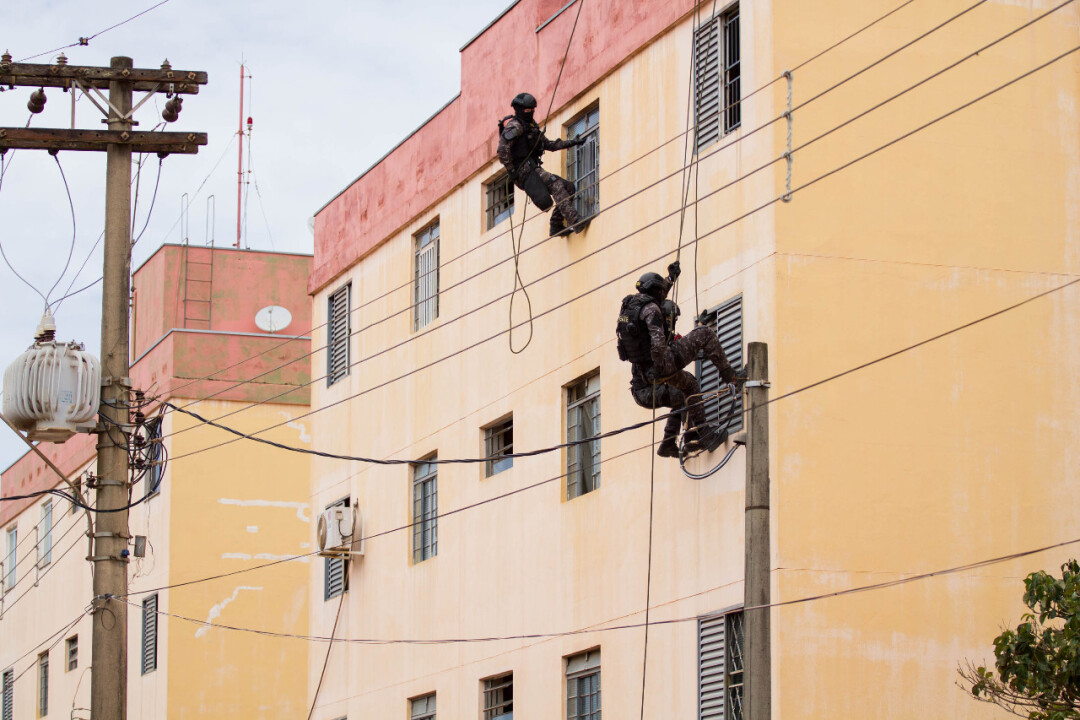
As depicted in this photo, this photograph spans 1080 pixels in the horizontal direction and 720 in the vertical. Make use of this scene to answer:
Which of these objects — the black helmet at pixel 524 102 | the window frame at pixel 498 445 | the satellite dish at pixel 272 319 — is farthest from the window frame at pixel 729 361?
the satellite dish at pixel 272 319

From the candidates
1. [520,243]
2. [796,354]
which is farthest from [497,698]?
[796,354]

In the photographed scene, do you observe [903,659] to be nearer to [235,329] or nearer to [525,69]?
[525,69]

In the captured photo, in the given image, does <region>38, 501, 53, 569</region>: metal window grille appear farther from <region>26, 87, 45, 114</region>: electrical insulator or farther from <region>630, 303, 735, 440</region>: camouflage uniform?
<region>630, 303, 735, 440</region>: camouflage uniform

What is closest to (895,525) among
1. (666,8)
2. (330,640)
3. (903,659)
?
(903,659)

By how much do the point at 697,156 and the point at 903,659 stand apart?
17.8 ft

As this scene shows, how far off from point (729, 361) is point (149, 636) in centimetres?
1955

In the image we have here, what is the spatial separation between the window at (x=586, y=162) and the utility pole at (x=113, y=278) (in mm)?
4280

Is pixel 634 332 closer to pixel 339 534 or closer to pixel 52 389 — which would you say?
pixel 52 389

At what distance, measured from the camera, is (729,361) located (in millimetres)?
17859

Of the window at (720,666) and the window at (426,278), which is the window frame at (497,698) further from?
the window at (426,278)

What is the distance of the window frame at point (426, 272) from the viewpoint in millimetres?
24828

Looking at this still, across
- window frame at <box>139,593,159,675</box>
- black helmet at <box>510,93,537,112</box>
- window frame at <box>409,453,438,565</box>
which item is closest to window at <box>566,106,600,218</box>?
black helmet at <box>510,93,537,112</box>

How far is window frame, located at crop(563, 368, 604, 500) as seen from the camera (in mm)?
20516

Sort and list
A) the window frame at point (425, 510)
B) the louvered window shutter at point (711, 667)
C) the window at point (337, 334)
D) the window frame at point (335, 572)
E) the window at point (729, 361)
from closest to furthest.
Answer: the louvered window shutter at point (711, 667), the window at point (729, 361), the window frame at point (425, 510), the window frame at point (335, 572), the window at point (337, 334)
